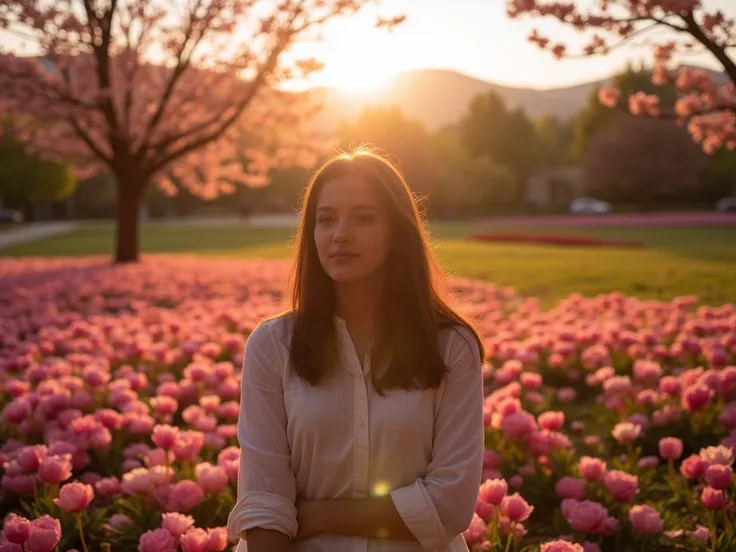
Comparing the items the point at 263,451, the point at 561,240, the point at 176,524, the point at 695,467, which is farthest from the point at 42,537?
the point at 561,240

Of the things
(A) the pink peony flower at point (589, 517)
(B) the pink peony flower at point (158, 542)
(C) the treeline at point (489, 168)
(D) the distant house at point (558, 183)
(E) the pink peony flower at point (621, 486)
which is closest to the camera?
(B) the pink peony flower at point (158, 542)

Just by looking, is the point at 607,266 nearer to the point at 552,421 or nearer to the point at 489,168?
the point at 552,421

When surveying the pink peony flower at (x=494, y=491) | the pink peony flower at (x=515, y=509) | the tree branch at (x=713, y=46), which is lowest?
the pink peony flower at (x=515, y=509)

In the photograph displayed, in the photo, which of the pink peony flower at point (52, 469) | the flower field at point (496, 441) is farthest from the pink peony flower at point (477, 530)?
the pink peony flower at point (52, 469)

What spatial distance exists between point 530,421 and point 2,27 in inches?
572

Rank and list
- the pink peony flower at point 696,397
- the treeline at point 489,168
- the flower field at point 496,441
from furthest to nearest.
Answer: the treeline at point 489,168 → the pink peony flower at point 696,397 → the flower field at point 496,441

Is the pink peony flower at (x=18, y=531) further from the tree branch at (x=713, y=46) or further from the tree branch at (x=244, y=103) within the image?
the tree branch at (x=244, y=103)

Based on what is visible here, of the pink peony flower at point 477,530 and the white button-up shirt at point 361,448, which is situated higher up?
the white button-up shirt at point 361,448

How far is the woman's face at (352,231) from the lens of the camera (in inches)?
94.3

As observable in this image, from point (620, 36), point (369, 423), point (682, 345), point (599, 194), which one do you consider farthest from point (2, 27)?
point (599, 194)

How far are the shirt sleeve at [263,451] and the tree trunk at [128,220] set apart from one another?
16.7 m

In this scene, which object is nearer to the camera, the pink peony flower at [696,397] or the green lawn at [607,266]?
the pink peony flower at [696,397]

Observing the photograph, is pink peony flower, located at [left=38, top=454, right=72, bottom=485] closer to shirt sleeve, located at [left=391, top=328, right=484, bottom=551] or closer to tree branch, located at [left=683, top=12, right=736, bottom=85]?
shirt sleeve, located at [left=391, top=328, right=484, bottom=551]

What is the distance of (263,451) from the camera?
2328 millimetres
